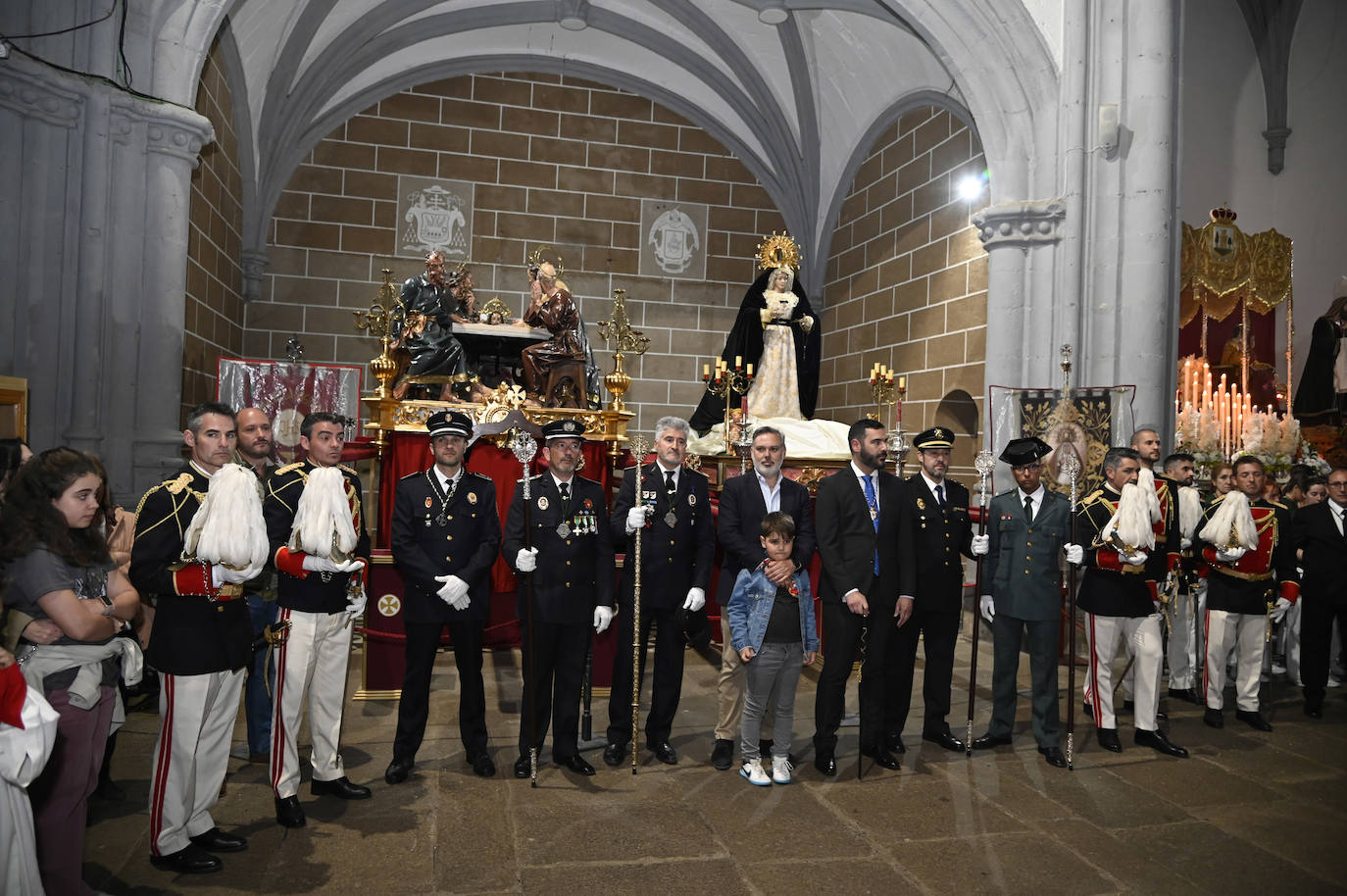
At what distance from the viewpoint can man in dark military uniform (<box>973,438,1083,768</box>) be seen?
5.17m

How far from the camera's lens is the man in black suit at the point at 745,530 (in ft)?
16.0

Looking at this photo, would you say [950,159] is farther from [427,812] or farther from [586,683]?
[427,812]

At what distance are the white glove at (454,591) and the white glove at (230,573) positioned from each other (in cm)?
111

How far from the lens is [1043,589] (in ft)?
17.1

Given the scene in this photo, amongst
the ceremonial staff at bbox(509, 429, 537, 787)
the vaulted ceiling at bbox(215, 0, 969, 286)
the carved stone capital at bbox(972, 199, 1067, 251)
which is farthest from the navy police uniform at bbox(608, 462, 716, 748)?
the vaulted ceiling at bbox(215, 0, 969, 286)

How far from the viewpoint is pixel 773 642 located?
15.2 feet

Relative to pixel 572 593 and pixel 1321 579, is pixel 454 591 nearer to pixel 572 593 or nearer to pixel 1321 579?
pixel 572 593

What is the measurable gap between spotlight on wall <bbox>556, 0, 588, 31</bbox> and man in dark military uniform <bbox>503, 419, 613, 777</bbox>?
8834 millimetres

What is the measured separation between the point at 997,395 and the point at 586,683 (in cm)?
511

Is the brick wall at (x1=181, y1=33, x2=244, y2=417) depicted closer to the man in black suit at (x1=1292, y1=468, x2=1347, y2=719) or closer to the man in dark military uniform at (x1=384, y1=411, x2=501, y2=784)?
the man in dark military uniform at (x1=384, y1=411, x2=501, y2=784)

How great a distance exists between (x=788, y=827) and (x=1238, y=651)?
399 cm

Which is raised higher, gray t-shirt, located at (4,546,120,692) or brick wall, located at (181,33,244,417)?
brick wall, located at (181,33,244,417)

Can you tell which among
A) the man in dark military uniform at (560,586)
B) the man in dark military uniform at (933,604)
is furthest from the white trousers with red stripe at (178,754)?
the man in dark military uniform at (933,604)

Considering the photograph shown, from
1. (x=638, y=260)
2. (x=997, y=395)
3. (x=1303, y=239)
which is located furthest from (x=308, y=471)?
(x=1303, y=239)
